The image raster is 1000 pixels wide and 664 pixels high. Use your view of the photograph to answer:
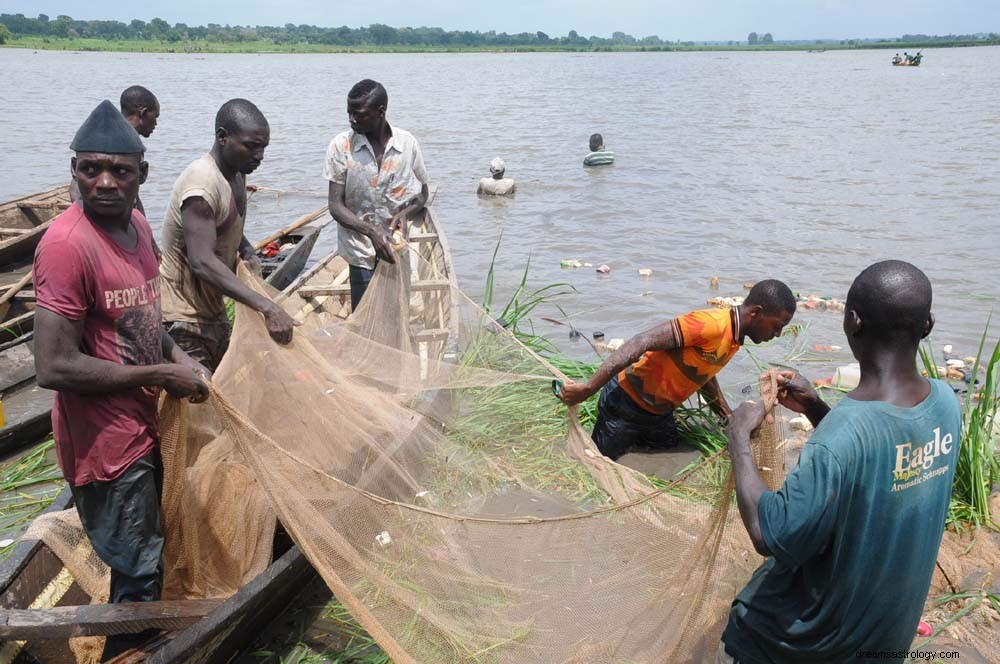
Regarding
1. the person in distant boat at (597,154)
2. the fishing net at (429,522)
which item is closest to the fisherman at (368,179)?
the fishing net at (429,522)

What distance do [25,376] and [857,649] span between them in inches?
197

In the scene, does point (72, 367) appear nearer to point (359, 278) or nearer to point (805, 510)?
point (805, 510)

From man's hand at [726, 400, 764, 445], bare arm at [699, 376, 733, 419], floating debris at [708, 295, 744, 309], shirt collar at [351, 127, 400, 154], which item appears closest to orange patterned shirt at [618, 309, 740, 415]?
bare arm at [699, 376, 733, 419]

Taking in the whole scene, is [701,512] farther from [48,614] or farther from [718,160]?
[718,160]

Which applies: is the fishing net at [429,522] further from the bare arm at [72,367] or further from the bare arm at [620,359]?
the bare arm at [72,367]

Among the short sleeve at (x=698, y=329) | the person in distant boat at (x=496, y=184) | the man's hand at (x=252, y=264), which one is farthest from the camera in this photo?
the person in distant boat at (x=496, y=184)

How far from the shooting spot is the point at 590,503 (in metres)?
3.63

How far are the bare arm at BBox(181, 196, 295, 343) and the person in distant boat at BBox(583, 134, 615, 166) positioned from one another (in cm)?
1315

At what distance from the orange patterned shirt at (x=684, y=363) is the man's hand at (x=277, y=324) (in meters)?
1.59

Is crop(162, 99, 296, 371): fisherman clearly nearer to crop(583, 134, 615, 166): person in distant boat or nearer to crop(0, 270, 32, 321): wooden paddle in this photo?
crop(0, 270, 32, 321): wooden paddle

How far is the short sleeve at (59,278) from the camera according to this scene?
1.99 metres

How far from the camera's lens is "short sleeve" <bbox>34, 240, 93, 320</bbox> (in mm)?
1990

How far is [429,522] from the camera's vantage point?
2354 millimetres

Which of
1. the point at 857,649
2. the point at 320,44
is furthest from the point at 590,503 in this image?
the point at 320,44
